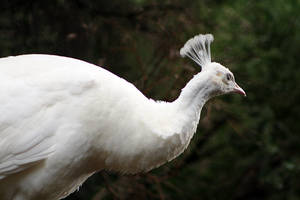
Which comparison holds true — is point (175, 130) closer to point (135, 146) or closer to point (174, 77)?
point (135, 146)

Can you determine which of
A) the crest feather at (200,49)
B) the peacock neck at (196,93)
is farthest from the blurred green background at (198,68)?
the peacock neck at (196,93)

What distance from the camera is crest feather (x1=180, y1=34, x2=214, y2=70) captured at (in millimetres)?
2469

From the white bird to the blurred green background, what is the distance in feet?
4.14

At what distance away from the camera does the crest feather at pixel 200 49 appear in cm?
247

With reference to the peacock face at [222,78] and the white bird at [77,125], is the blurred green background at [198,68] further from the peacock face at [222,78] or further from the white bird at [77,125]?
the white bird at [77,125]

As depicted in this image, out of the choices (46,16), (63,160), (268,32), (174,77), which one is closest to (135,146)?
(63,160)

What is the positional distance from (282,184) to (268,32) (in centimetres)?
157

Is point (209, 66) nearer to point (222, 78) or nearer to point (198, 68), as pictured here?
point (222, 78)

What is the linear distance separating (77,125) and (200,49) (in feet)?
2.42

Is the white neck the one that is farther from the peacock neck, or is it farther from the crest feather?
the crest feather

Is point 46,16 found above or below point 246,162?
above

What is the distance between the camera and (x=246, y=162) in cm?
541

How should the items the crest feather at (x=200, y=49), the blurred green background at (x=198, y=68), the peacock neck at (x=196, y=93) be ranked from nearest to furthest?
the peacock neck at (x=196, y=93)
the crest feather at (x=200, y=49)
the blurred green background at (x=198, y=68)

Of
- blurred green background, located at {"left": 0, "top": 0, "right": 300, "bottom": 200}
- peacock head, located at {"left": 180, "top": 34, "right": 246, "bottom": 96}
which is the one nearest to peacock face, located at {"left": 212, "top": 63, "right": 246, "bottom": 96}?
peacock head, located at {"left": 180, "top": 34, "right": 246, "bottom": 96}
